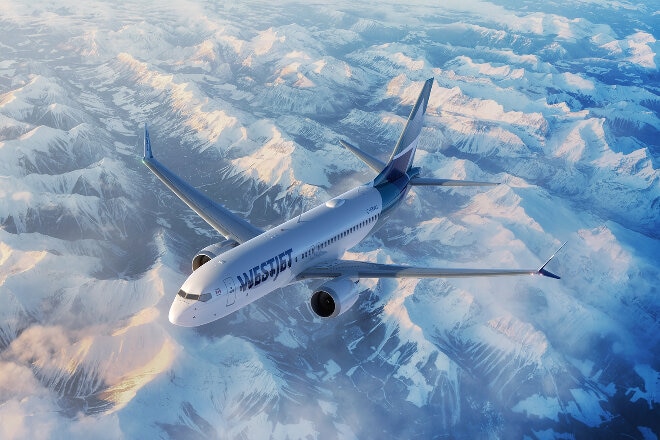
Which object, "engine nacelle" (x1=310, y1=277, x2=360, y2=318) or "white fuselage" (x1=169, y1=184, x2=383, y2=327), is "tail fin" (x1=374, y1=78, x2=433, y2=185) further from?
"engine nacelle" (x1=310, y1=277, x2=360, y2=318)

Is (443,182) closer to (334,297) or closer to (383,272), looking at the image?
(383,272)

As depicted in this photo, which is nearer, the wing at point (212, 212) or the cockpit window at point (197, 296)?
the cockpit window at point (197, 296)

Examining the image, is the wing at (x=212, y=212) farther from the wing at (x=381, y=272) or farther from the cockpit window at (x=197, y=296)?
the cockpit window at (x=197, y=296)

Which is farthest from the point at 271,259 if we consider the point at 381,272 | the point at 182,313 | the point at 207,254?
the point at 381,272

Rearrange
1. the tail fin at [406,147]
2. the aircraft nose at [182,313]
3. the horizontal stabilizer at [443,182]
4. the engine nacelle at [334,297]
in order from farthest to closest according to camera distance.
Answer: the tail fin at [406,147]
the horizontal stabilizer at [443,182]
the engine nacelle at [334,297]
the aircraft nose at [182,313]

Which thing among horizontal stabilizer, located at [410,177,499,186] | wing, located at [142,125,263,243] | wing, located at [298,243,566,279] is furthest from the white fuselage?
horizontal stabilizer, located at [410,177,499,186]

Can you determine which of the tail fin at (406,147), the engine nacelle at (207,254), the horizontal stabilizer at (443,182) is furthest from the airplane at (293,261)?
the tail fin at (406,147)

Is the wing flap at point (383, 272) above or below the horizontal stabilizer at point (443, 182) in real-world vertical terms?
above

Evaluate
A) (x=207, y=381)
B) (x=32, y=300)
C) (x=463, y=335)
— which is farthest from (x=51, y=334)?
(x=463, y=335)
